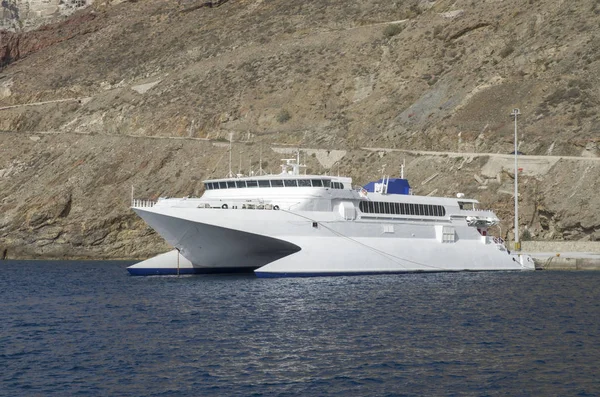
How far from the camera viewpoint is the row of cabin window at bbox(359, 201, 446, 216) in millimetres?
50031

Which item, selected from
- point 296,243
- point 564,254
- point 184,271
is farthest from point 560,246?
point 184,271

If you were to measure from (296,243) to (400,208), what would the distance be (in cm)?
903

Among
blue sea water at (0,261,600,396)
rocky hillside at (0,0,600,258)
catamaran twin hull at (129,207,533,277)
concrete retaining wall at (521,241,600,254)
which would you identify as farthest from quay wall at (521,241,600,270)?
blue sea water at (0,261,600,396)

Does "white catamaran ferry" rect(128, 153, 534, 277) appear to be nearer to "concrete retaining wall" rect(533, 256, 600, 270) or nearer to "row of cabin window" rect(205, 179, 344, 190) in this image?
"row of cabin window" rect(205, 179, 344, 190)

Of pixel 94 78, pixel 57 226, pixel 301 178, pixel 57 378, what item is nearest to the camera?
pixel 57 378

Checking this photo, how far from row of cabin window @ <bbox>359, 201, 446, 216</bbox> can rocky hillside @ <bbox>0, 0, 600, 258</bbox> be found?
13.3 metres

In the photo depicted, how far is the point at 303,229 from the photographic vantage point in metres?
46.2

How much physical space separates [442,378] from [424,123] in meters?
60.4

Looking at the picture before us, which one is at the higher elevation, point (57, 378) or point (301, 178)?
point (301, 178)

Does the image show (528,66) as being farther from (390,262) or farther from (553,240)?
(390,262)

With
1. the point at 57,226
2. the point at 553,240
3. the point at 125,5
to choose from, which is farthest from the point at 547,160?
the point at 125,5

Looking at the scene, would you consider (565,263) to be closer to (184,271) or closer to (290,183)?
(290,183)

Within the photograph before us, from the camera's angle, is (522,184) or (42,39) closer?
(522,184)

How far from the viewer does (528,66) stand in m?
82.8
